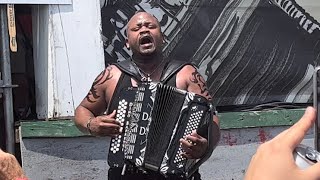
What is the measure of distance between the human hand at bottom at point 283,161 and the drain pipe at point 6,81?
152 inches

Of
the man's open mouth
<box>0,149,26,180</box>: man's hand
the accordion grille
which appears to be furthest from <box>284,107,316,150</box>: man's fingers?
the man's open mouth

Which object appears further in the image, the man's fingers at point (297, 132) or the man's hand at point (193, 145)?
the man's hand at point (193, 145)

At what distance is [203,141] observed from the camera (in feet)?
9.34

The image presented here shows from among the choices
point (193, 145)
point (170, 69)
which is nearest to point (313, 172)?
point (193, 145)

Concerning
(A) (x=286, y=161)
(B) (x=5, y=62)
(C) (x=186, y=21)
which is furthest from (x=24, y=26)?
(A) (x=286, y=161)

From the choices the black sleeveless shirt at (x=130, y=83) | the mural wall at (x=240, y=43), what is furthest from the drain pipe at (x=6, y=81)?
the black sleeveless shirt at (x=130, y=83)

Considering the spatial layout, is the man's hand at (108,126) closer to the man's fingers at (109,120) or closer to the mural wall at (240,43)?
the man's fingers at (109,120)

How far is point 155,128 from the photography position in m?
2.96

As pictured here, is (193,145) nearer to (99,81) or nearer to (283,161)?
(99,81)

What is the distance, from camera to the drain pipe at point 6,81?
15.0 feet

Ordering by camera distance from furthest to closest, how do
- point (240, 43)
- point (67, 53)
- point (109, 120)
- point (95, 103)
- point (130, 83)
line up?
point (240, 43) < point (67, 53) < point (95, 103) < point (130, 83) < point (109, 120)

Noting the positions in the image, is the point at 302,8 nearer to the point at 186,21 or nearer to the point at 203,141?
the point at 186,21

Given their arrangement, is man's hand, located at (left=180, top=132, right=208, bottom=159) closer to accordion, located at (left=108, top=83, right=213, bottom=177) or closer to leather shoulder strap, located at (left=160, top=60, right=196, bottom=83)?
accordion, located at (left=108, top=83, right=213, bottom=177)

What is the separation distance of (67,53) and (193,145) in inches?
85.5
